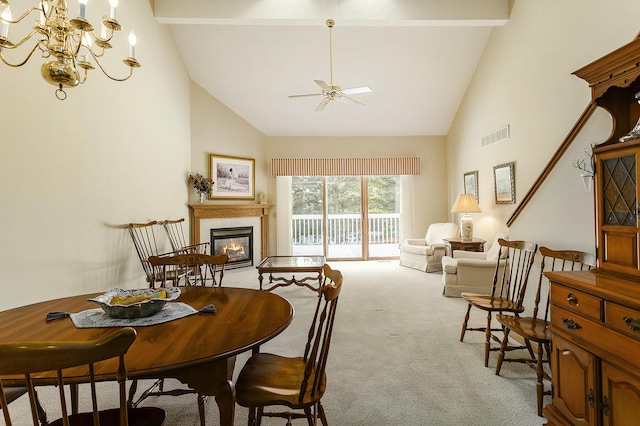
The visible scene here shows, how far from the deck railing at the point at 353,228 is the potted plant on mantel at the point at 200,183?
7.19 feet

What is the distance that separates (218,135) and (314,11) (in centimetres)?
287

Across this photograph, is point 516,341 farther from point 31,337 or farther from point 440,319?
point 31,337

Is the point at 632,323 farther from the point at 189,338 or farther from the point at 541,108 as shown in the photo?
the point at 541,108

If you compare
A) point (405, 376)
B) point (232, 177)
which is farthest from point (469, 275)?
point (232, 177)

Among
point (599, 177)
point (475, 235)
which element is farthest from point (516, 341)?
point (475, 235)

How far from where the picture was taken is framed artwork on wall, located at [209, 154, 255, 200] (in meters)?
5.98

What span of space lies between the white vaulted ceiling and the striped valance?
659 millimetres

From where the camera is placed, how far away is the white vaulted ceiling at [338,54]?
416 cm

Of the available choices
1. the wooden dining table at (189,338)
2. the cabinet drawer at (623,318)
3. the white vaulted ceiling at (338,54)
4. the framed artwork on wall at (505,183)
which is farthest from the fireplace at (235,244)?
the cabinet drawer at (623,318)

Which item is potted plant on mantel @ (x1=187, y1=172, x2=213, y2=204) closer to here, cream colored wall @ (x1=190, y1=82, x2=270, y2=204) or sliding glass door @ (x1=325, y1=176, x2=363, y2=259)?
cream colored wall @ (x1=190, y1=82, x2=270, y2=204)

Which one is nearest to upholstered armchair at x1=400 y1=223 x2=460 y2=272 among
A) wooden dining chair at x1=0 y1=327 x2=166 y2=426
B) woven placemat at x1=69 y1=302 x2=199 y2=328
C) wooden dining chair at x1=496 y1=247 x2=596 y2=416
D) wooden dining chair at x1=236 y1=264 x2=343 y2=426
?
wooden dining chair at x1=496 y1=247 x2=596 y2=416

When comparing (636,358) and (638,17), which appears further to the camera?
(638,17)

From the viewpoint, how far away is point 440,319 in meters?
3.46

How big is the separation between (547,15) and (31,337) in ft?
17.1
